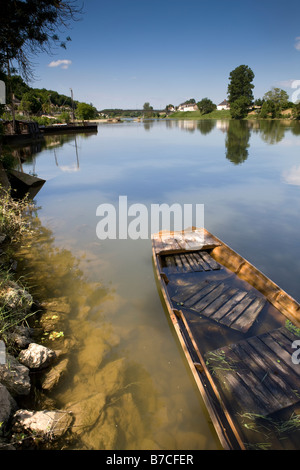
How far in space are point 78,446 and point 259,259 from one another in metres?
6.65

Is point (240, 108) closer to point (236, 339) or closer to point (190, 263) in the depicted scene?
point (190, 263)

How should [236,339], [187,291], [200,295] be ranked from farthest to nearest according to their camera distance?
[187,291] < [200,295] < [236,339]

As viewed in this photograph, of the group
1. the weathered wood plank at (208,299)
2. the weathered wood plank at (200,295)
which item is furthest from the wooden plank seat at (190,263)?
the weathered wood plank at (208,299)

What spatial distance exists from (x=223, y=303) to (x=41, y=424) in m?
3.99

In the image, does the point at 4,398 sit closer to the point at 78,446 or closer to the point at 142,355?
the point at 78,446

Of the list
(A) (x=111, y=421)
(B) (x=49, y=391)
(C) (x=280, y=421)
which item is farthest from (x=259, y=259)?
(B) (x=49, y=391)

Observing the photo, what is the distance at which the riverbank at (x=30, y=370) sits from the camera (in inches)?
121

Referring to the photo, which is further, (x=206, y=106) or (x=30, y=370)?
(x=206, y=106)

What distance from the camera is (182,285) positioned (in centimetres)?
631

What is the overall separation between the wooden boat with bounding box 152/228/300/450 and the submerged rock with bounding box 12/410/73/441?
6.62ft

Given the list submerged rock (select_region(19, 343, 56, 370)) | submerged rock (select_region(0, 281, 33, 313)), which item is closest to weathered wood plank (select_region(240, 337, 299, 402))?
submerged rock (select_region(19, 343, 56, 370))

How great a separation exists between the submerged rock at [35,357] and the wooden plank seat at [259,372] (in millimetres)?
2862

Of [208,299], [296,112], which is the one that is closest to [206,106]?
[296,112]

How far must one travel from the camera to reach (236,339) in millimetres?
4715
